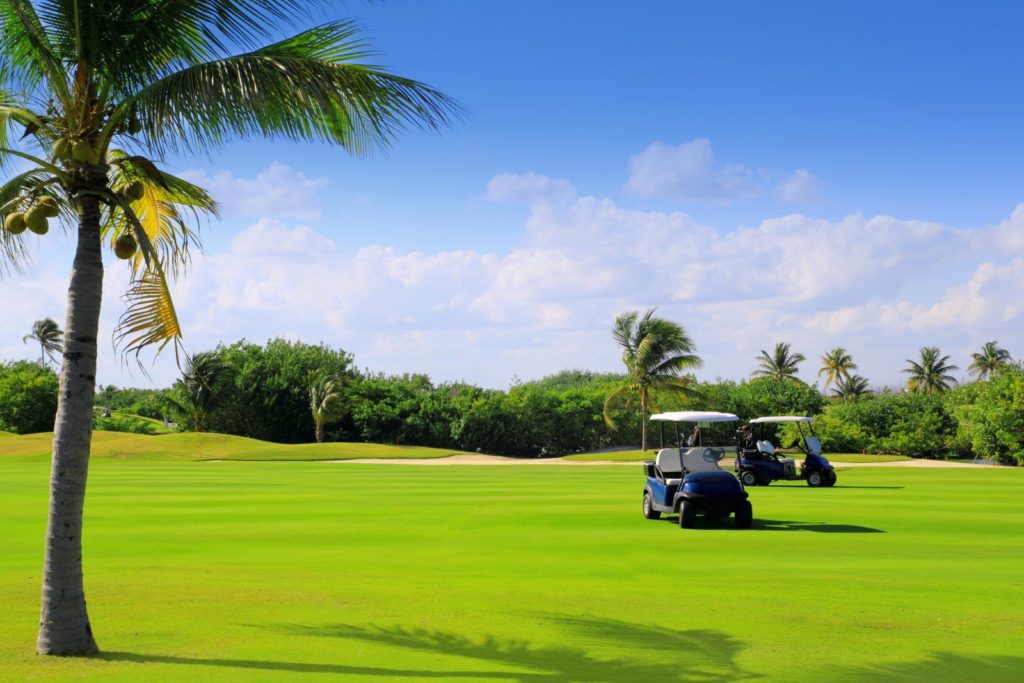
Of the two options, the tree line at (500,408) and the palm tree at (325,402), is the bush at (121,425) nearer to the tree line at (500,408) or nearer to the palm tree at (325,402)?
the tree line at (500,408)

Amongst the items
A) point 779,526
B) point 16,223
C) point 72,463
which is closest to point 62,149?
point 16,223

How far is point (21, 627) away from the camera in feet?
27.7

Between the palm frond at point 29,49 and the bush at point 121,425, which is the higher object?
the palm frond at point 29,49

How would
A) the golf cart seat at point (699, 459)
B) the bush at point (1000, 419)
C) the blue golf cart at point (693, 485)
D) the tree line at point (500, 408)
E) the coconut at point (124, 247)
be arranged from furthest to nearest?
the tree line at point (500, 408) < the bush at point (1000, 419) < the golf cart seat at point (699, 459) < the blue golf cart at point (693, 485) < the coconut at point (124, 247)

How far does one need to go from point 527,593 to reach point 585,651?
93.2 inches

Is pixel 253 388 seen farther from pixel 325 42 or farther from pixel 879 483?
pixel 325 42

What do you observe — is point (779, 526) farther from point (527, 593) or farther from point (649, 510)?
point (527, 593)

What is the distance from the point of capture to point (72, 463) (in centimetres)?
713

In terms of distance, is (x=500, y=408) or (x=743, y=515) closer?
(x=743, y=515)

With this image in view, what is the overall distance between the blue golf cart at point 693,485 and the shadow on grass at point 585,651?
705 centimetres

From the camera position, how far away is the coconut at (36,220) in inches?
295

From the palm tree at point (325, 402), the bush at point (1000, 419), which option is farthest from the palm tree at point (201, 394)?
the bush at point (1000, 419)

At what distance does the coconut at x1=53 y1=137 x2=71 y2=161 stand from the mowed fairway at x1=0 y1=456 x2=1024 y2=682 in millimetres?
3734

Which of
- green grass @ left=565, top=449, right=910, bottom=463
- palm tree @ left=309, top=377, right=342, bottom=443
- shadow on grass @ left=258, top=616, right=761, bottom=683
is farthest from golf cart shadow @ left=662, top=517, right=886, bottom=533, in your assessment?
palm tree @ left=309, top=377, right=342, bottom=443
